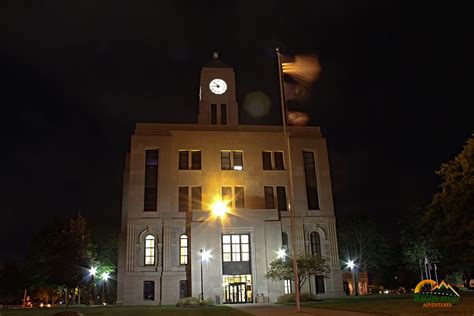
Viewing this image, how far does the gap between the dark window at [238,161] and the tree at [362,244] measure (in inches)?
1183

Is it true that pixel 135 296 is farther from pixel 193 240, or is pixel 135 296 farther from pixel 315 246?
pixel 315 246

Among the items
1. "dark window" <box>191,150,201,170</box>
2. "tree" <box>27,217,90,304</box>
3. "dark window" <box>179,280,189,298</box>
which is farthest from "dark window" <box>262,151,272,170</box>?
"tree" <box>27,217,90,304</box>

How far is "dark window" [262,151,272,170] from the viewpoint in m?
57.5

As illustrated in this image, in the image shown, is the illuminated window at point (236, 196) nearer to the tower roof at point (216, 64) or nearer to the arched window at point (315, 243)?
the arched window at point (315, 243)

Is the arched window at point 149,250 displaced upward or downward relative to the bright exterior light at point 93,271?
upward

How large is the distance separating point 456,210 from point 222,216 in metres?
24.7

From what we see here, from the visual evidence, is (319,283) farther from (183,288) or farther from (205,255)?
(183,288)

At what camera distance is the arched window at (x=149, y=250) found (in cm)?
5134

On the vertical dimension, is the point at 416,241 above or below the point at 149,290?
above

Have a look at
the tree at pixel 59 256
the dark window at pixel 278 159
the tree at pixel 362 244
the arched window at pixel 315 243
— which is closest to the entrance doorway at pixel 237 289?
the arched window at pixel 315 243

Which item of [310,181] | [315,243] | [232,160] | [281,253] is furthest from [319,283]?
[232,160]

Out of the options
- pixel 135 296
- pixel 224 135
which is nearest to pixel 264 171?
pixel 224 135

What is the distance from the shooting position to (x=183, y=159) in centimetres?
5622

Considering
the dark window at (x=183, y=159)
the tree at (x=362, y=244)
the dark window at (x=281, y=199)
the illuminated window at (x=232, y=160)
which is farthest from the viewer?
the tree at (x=362, y=244)
